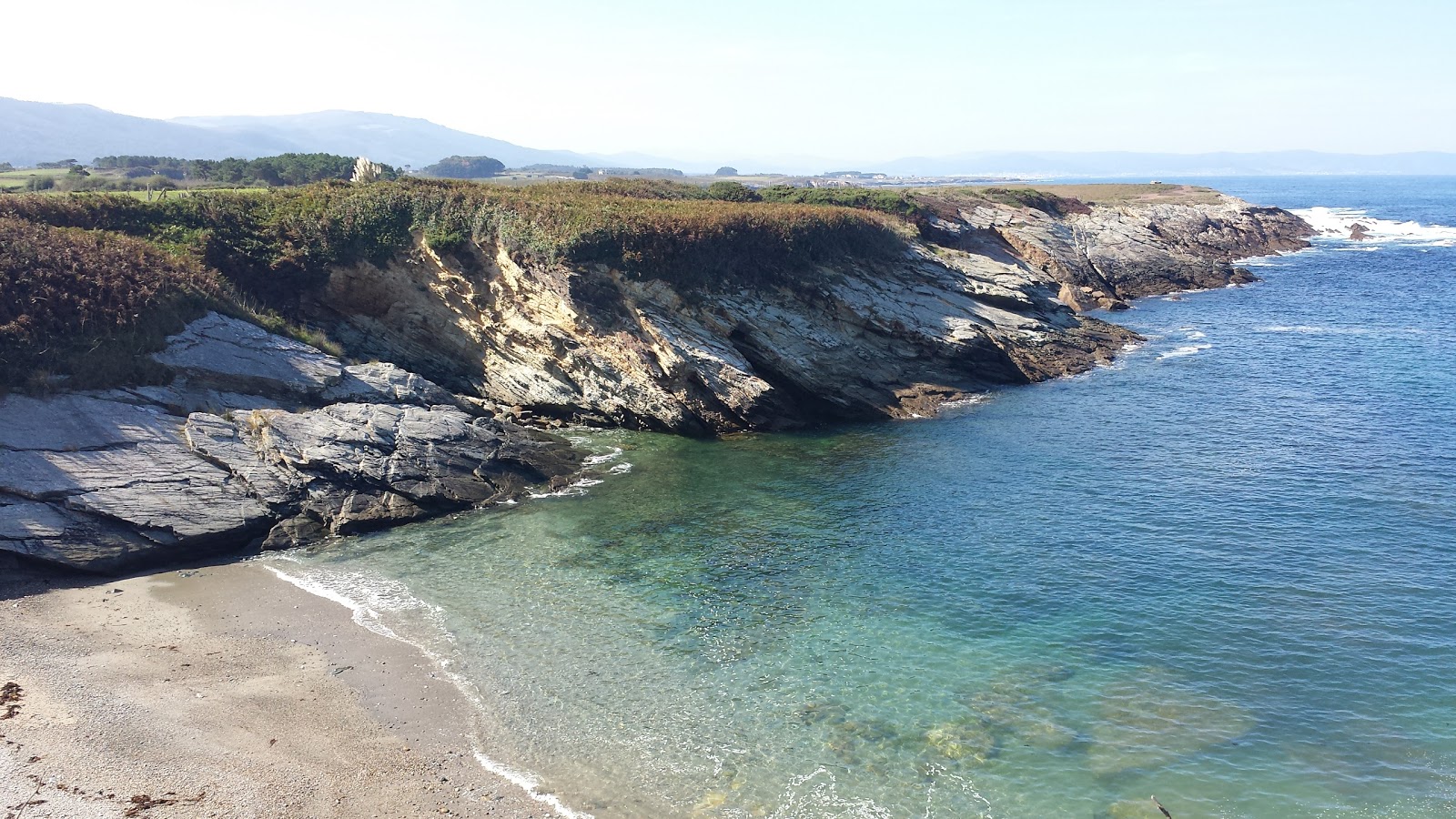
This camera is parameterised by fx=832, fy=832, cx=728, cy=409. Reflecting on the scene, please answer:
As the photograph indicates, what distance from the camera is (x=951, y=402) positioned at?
38.0m

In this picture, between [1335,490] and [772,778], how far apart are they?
21.9m

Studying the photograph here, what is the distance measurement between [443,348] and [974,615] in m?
26.5

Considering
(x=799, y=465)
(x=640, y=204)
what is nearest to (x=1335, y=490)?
(x=799, y=465)

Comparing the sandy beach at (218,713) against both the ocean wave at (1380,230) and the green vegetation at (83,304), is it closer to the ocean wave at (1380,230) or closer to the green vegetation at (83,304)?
the green vegetation at (83,304)

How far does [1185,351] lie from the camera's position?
46312 millimetres

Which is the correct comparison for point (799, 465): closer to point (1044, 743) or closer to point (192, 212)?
point (1044, 743)

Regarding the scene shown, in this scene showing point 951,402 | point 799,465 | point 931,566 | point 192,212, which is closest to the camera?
point 931,566

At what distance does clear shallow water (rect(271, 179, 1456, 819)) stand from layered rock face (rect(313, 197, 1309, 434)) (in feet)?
8.09

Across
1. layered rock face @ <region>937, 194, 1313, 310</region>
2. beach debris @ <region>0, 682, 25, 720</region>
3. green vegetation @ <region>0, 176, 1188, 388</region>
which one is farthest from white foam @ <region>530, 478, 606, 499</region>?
layered rock face @ <region>937, 194, 1313, 310</region>

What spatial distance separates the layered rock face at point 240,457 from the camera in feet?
69.4

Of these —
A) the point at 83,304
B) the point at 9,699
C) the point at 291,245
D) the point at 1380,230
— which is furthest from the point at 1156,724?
the point at 1380,230

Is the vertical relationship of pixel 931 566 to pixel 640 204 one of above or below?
below

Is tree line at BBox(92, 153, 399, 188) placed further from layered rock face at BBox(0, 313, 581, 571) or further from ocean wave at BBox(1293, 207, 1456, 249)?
ocean wave at BBox(1293, 207, 1456, 249)

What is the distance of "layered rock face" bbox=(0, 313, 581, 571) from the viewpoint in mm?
21156
